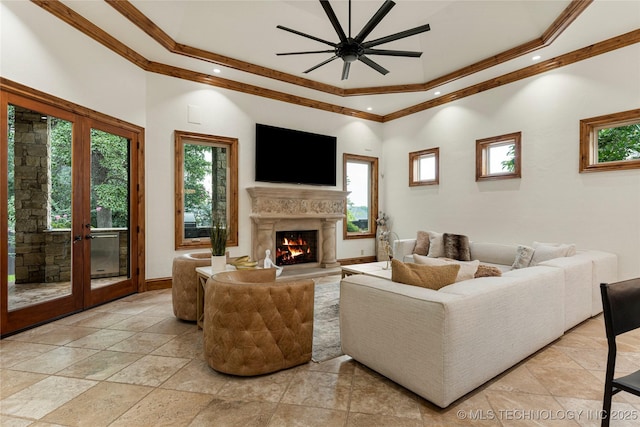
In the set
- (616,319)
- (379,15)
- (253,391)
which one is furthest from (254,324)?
(379,15)

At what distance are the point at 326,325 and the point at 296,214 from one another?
114 inches

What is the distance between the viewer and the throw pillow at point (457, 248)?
4.94 metres

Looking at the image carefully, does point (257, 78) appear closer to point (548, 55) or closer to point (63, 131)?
point (63, 131)

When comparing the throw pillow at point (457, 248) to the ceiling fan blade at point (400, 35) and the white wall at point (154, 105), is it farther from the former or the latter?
the ceiling fan blade at point (400, 35)

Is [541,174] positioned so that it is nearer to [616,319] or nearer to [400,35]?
[400,35]

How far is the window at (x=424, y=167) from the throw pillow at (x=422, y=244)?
1268 millimetres

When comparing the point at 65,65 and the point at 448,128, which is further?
the point at 448,128

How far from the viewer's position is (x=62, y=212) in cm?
347

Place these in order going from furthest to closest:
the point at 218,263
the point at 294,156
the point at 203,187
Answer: the point at 294,156, the point at 203,187, the point at 218,263

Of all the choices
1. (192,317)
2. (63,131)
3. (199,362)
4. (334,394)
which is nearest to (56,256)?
(63,131)

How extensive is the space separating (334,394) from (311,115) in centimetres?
535

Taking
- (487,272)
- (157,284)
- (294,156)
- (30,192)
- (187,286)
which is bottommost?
(157,284)

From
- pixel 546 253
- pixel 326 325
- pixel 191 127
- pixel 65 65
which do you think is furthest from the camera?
pixel 191 127

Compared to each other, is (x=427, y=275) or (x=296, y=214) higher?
(x=296, y=214)
